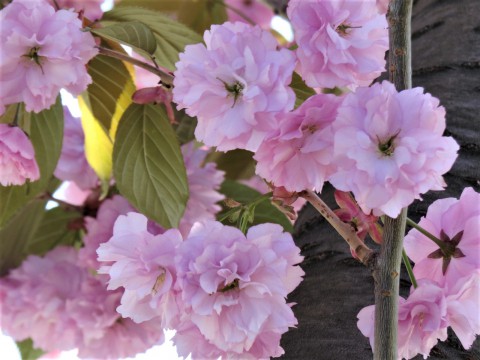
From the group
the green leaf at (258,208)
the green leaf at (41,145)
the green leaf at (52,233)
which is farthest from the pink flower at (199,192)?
the green leaf at (52,233)

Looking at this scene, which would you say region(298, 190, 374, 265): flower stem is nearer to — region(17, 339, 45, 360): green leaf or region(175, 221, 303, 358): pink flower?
region(175, 221, 303, 358): pink flower

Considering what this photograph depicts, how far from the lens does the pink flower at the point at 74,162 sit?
1.12 meters

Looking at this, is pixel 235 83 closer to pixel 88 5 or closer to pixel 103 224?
pixel 103 224

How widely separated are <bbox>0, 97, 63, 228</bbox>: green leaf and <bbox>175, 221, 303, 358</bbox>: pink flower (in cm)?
38

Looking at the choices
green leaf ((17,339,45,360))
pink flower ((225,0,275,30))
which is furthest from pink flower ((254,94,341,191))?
pink flower ((225,0,275,30))

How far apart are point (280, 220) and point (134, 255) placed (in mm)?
388

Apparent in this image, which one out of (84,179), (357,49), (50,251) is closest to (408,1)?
(357,49)

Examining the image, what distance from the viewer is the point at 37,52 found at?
2.26ft

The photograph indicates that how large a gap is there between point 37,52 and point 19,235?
54 cm

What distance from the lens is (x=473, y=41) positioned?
3.09 feet

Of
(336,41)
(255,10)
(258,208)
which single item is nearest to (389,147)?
(336,41)

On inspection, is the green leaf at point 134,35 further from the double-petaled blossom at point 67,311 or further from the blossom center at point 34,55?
the double-petaled blossom at point 67,311

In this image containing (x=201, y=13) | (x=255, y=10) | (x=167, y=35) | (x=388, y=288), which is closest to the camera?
(x=388, y=288)

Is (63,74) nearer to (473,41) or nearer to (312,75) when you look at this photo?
(312,75)
